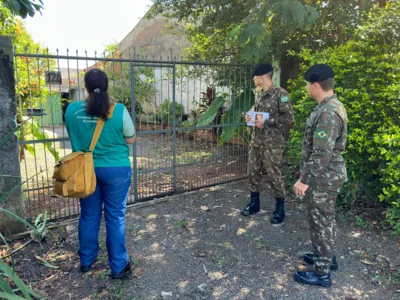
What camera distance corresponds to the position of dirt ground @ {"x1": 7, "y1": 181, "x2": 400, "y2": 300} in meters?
2.89

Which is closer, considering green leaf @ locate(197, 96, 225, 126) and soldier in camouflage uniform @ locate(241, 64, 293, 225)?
soldier in camouflage uniform @ locate(241, 64, 293, 225)

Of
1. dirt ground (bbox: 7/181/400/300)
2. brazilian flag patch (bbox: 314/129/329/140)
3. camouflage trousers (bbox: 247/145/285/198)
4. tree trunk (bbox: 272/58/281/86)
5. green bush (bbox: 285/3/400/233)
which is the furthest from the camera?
tree trunk (bbox: 272/58/281/86)

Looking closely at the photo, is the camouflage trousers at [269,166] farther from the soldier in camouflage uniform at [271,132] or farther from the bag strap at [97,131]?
the bag strap at [97,131]

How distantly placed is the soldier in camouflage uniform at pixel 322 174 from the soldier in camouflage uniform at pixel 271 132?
1110mm

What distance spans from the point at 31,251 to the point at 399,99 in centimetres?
467

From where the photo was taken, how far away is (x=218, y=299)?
280 centimetres

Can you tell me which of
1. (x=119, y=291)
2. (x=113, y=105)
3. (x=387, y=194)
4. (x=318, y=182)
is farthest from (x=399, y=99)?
(x=119, y=291)

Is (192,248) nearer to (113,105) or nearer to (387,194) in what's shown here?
(113,105)

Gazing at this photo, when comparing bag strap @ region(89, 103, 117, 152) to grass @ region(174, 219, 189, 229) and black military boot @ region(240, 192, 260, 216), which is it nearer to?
grass @ region(174, 219, 189, 229)

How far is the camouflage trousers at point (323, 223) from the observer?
111 inches

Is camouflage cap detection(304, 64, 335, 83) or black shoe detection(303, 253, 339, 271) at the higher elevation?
camouflage cap detection(304, 64, 335, 83)

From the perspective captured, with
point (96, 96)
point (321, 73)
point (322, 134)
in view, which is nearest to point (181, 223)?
point (96, 96)

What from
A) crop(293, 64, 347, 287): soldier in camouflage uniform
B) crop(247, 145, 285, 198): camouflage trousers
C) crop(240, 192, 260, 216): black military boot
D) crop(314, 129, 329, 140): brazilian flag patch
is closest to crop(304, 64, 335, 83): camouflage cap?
crop(293, 64, 347, 287): soldier in camouflage uniform

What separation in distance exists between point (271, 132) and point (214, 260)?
1746 millimetres
